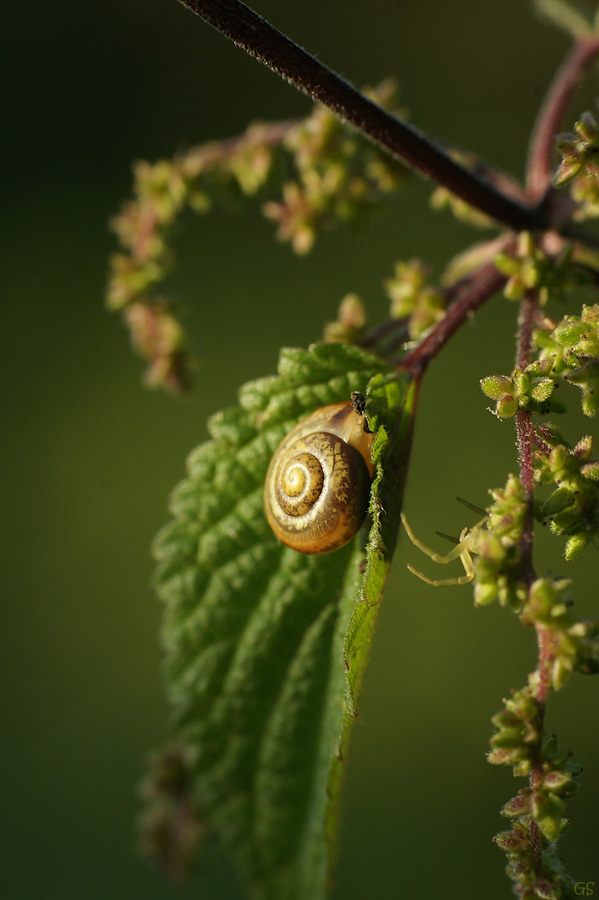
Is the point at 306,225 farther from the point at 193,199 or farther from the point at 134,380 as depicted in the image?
the point at 134,380

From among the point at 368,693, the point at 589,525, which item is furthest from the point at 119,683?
the point at 589,525

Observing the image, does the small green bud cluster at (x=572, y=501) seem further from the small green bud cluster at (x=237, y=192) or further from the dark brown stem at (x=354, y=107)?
the small green bud cluster at (x=237, y=192)

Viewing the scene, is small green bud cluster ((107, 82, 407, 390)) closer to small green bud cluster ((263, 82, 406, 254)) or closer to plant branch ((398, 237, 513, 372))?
small green bud cluster ((263, 82, 406, 254))

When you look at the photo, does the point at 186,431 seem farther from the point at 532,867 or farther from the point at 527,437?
the point at 532,867

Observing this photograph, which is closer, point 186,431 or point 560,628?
point 560,628

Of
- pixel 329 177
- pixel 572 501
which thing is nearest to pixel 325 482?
pixel 572 501
